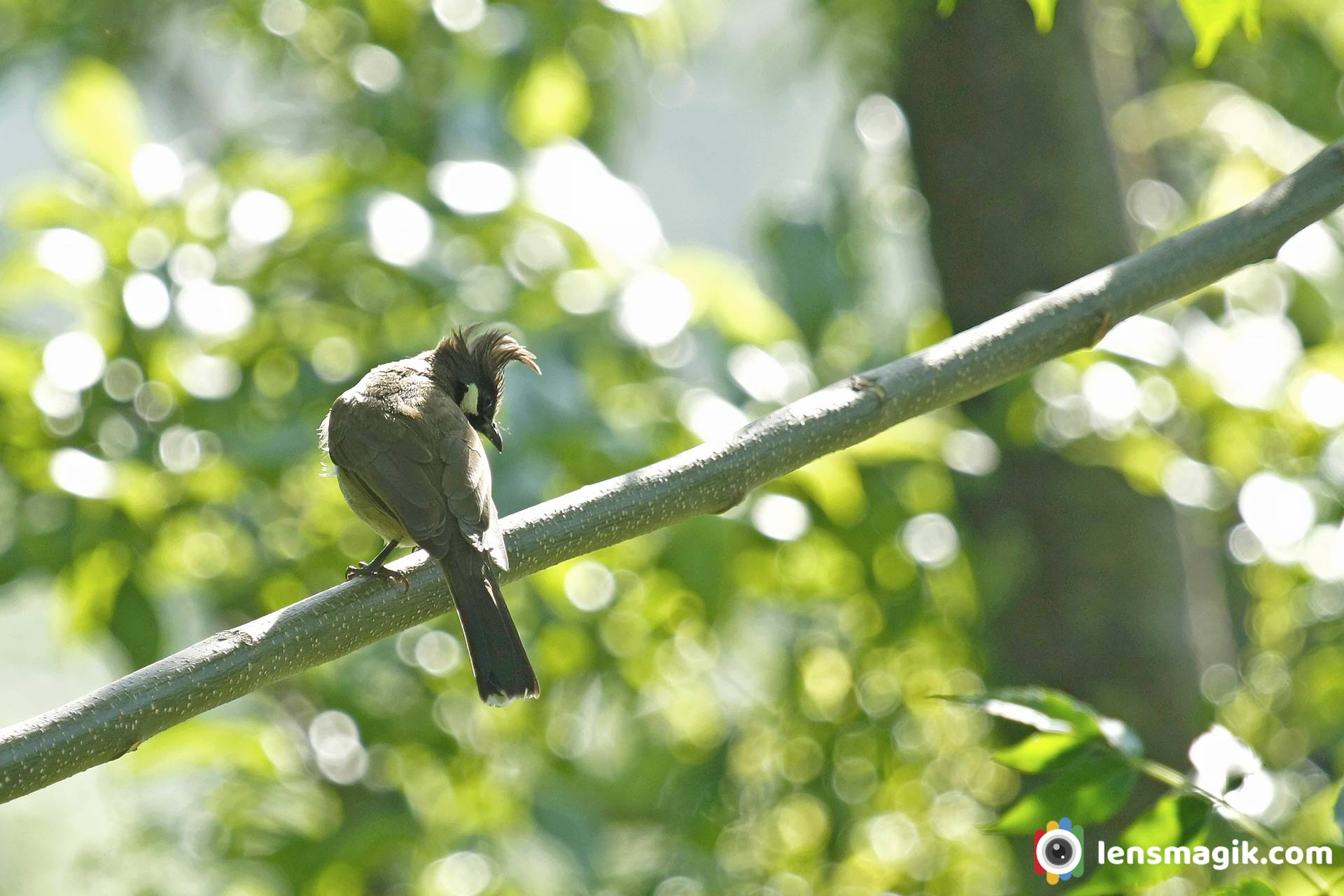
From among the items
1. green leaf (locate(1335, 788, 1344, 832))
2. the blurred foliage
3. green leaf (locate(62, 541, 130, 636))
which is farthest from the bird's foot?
green leaf (locate(1335, 788, 1344, 832))

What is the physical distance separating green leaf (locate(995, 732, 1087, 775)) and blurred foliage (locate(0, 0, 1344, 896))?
1.95 feet

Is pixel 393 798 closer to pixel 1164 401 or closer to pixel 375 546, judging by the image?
pixel 375 546

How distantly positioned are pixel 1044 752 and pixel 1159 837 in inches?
6.7

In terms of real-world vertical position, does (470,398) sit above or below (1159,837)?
below

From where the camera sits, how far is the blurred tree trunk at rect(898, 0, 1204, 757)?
11.7 ft

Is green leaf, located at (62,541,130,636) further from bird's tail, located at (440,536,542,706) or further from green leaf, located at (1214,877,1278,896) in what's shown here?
green leaf, located at (1214,877,1278,896)

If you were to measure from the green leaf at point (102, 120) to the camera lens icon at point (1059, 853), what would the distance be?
234 centimetres

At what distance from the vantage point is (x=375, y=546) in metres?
3.20

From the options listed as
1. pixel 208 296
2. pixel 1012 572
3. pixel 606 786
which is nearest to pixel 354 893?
pixel 606 786

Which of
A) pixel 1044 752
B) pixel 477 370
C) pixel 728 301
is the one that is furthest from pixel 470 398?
pixel 1044 752

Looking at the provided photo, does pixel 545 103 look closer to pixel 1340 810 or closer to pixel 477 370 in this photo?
pixel 477 370

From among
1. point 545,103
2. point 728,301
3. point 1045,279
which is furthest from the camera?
point 1045,279

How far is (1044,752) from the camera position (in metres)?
1.79

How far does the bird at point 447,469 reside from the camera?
199 centimetres
